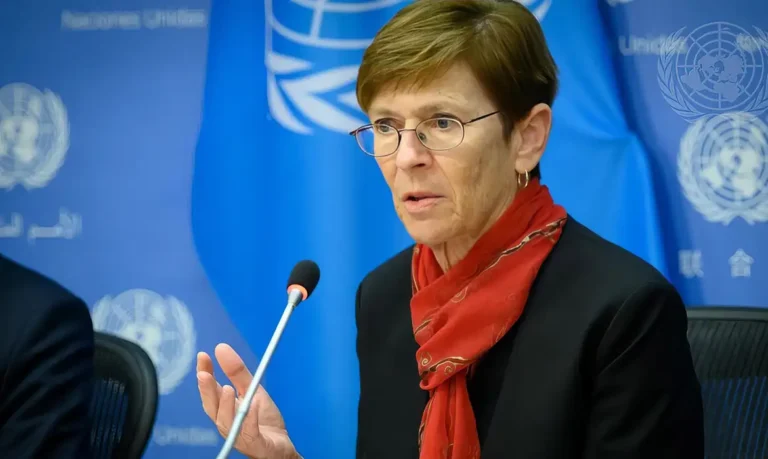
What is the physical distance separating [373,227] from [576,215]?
0.67 meters

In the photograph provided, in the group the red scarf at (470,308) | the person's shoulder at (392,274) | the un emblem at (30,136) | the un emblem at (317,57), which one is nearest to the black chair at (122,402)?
the person's shoulder at (392,274)

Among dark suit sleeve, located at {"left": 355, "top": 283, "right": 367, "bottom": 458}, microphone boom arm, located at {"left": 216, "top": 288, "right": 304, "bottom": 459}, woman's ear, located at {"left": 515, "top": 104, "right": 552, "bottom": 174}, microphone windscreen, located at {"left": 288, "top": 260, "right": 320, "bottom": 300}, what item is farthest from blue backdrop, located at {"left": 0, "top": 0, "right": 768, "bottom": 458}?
microphone boom arm, located at {"left": 216, "top": 288, "right": 304, "bottom": 459}

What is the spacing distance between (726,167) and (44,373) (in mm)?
2042

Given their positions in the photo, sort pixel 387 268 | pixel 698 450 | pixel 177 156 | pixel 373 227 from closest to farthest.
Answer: pixel 698 450 → pixel 387 268 → pixel 373 227 → pixel 177 156

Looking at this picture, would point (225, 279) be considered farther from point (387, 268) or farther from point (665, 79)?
point (665, 79)

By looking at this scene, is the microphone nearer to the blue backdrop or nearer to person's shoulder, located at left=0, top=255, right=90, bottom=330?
person's shoulder, located at left=0, top=255, right=90, bottom=330

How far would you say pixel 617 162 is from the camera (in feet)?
8.88

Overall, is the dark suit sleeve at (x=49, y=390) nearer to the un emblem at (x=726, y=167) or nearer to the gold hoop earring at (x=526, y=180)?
the gold hoop earring at (x=526, y=180)

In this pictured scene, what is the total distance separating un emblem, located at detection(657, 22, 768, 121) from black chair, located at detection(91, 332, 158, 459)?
1777mm

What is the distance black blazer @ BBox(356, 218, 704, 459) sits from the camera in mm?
1361

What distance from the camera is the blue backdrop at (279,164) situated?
8.83 ft

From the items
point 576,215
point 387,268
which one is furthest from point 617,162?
point 387,268

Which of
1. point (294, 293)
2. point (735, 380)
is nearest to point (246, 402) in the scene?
point (294, 293)

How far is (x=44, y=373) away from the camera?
1.67 meters
